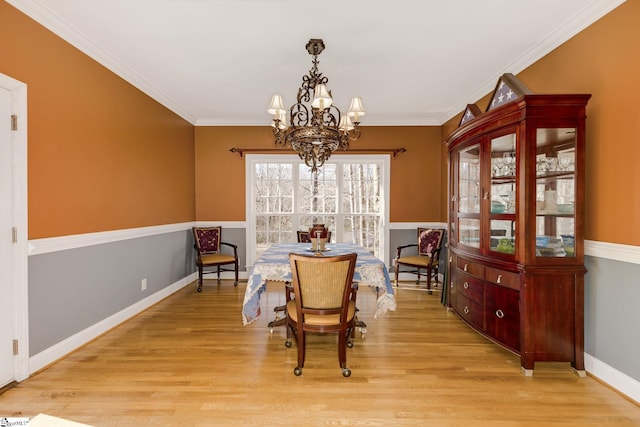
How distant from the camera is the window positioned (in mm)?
5367

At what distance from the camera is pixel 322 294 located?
2.26 metres

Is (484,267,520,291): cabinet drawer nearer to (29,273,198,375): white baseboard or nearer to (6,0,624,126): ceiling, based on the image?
(6,0,624,126): ceiling

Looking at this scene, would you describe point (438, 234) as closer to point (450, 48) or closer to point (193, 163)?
point (450, 48)

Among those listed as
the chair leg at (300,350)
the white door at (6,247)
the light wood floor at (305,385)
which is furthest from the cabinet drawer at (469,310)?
the white door at (6,247)

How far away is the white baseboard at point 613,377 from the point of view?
6.66ft

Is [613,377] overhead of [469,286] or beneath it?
beneath

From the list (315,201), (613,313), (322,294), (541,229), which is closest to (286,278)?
(322,294)

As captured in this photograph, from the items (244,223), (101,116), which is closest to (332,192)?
(244,223)

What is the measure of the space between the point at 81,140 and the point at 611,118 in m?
4.18

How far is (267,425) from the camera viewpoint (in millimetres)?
1811

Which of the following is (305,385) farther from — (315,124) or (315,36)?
(315,36)

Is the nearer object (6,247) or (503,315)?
(6,247)

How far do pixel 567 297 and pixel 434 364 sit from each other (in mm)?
1093

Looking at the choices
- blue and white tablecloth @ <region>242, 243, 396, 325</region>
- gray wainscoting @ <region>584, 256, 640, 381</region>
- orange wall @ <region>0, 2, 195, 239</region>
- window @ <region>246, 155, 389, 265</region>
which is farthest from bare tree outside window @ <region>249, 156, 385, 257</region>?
gray wainscoting @ <region>584, 256, 640, 381</region>
